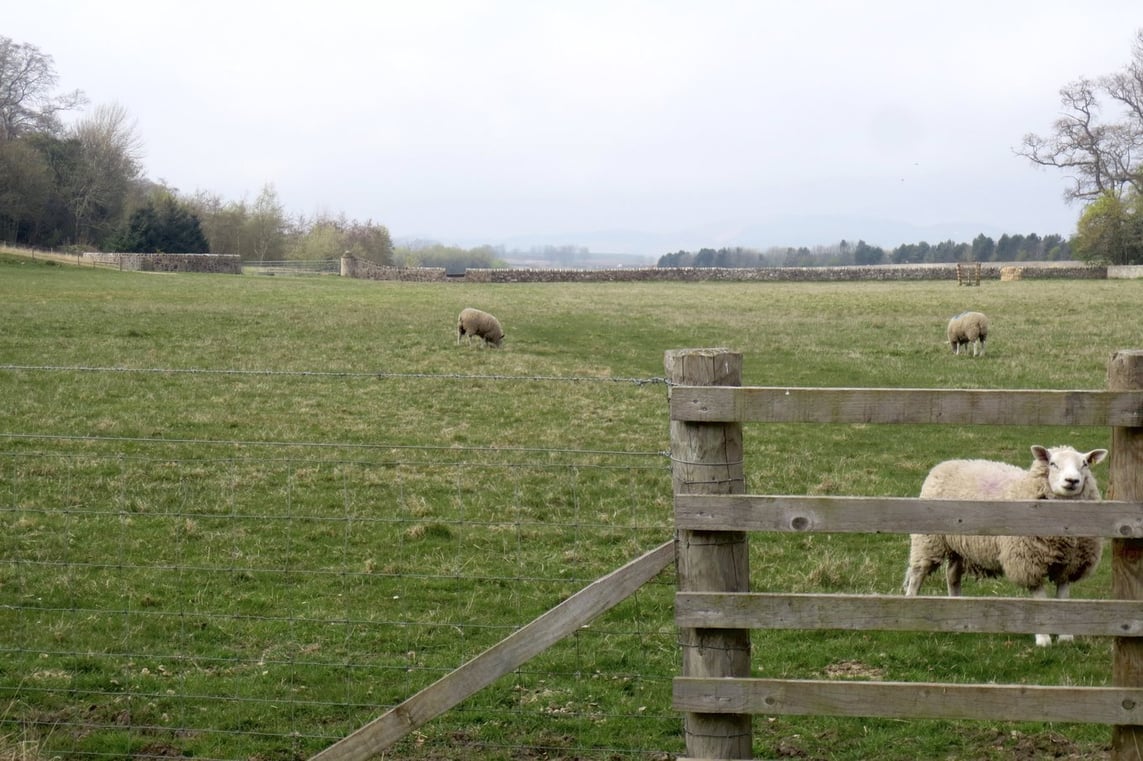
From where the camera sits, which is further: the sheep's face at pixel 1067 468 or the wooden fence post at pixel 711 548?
the sheep's face at pixel 1067 468

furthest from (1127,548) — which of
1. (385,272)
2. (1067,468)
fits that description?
(385,272)

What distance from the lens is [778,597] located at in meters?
4.55

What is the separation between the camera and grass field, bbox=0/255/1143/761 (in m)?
6.39

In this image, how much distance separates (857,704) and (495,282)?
71808 millimetres

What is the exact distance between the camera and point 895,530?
4473 mm

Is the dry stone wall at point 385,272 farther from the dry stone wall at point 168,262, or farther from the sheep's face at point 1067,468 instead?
the sheep's face at point 1067,468

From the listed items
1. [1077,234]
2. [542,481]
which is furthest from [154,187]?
[542,481]

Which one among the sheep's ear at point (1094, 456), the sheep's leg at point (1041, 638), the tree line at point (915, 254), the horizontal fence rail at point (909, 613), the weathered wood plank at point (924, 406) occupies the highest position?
the tree line at point (915, 254)

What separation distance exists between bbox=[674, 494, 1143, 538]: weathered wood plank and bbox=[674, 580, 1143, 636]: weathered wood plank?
0.95ft

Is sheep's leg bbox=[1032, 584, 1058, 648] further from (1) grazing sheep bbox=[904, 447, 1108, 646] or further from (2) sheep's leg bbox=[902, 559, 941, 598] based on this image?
(2) sheep's leg bbox=[902, 559, 941, 598]

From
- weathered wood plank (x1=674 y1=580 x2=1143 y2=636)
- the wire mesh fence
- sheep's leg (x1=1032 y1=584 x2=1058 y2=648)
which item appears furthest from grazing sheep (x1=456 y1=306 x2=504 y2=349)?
weathered wood plank (x1=674 y1=580 x2=1143 y2=636)

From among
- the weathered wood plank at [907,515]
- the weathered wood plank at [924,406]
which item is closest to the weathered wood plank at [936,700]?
the weathered wood plank at [907,515]

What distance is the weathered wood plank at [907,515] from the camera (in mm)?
4445

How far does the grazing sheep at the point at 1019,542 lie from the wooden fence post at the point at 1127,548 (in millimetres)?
2667
